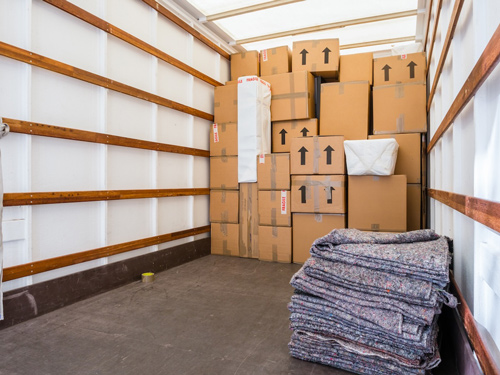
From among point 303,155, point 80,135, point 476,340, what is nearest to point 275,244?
point 303,155

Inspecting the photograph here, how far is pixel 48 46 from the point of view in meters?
2.36

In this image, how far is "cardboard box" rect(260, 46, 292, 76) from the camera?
4.23 m

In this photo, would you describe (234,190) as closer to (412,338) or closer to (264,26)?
(264,26)

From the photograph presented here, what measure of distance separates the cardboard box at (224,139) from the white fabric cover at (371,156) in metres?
1.31

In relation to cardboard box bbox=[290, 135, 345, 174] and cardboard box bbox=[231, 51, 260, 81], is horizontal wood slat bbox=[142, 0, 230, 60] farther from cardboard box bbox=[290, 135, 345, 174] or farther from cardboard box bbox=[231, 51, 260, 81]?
cardboard box bbox=[290, 135, 345, 174]

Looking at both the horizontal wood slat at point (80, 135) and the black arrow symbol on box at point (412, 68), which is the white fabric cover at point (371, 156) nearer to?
the black arrow symbol on box at point (412, 68)

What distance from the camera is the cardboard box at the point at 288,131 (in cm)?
399

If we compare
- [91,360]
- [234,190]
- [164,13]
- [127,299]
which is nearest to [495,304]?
[91,360]

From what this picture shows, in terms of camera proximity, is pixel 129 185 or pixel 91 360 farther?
pixel 129 185

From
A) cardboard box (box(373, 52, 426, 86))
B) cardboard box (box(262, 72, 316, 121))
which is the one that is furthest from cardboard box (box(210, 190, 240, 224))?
cardboard box (box(373, 52, 426, 86))

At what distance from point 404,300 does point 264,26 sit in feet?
11.7

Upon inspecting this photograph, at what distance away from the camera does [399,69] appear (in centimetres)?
382

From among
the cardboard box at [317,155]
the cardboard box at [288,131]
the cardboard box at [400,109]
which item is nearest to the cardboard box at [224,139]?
the cardboard box at [288,131]

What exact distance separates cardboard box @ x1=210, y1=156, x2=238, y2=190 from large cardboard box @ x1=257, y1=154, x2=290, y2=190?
318mm
